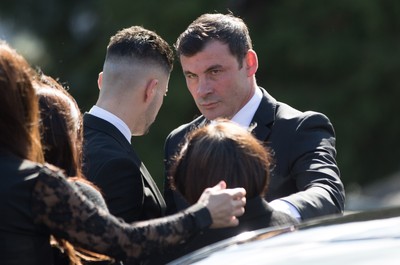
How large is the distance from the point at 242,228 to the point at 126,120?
110 centimetres

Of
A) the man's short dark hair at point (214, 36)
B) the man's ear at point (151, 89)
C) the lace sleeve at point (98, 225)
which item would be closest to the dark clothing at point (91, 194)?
the lace sleeve at point (98, 225)

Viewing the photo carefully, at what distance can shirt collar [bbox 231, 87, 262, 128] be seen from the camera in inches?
185

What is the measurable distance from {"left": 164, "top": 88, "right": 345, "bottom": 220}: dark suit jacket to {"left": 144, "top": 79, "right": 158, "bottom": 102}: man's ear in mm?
297

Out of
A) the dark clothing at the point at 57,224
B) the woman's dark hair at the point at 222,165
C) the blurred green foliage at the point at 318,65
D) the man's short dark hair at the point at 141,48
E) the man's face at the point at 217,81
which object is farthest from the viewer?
the blurred green foliage at the point at 318,65

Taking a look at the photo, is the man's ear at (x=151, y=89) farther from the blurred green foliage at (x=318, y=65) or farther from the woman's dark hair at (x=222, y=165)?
the blurred green foliage at (x=318, y=65)

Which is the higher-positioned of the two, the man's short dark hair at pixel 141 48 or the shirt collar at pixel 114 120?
the man's short dark hair at pixel 141 48

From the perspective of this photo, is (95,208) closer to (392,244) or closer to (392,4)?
(392,244)

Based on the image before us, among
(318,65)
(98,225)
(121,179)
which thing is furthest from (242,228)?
(318,65)

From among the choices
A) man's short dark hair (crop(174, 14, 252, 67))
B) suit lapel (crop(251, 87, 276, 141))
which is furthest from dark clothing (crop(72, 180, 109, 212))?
man's short dark hair (crop(174, 14, 252, 67))

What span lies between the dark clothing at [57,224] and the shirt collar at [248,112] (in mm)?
1487

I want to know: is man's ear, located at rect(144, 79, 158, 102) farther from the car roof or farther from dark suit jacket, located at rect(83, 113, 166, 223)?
the car roof

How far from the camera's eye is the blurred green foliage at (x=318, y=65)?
15266mm

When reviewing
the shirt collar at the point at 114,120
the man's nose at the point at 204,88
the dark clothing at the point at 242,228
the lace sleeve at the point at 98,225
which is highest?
the man's nose at the point at 204,88

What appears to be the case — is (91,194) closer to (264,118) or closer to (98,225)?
(98,225)
